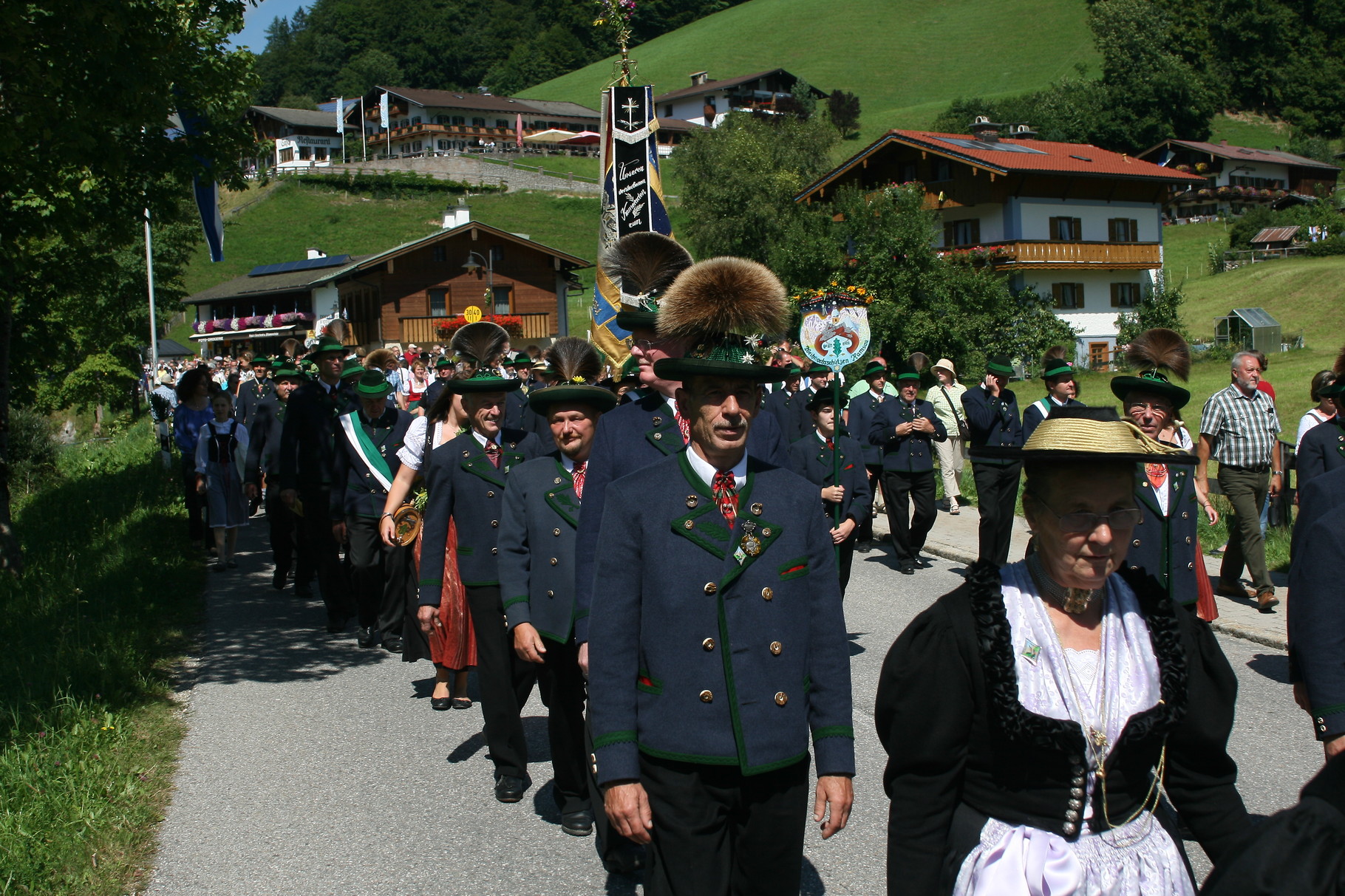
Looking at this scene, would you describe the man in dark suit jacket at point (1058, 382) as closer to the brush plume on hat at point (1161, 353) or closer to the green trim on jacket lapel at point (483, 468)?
the brush plume on hat at point (1161, 353)

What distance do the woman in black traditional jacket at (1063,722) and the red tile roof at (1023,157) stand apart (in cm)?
4581

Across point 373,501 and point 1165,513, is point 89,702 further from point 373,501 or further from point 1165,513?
point 1165,513

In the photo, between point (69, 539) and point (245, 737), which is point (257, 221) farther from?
point (245, 737)

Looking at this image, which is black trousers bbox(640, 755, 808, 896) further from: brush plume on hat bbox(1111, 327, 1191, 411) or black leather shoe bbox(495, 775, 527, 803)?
brush plume on hat bbox(1111, 327, 1191, 411)

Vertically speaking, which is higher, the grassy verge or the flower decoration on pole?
the flower decoration on pole

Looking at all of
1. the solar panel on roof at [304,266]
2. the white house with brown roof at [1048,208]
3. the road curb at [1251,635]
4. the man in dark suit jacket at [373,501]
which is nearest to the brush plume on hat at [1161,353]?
the road curb at [1251,635]

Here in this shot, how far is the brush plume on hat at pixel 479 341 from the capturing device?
7621 millimetres

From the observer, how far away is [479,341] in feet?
25.9

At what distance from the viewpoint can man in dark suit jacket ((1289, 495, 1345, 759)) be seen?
3484mm

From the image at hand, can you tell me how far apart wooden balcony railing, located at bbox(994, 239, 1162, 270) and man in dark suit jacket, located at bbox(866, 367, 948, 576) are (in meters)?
37.8

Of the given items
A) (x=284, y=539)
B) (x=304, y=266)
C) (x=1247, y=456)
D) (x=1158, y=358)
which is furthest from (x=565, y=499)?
(x=304, y=266)

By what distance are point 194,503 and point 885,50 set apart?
119786mm

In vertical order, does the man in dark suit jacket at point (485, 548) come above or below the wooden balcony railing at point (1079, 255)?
below

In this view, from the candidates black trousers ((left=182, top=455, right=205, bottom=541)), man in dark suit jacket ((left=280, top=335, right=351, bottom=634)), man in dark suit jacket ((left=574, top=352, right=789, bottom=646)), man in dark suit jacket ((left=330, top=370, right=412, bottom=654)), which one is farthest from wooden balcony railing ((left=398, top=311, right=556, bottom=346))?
man in dark suit jacket ((left=574, top=352, right=789, bottom=646))
